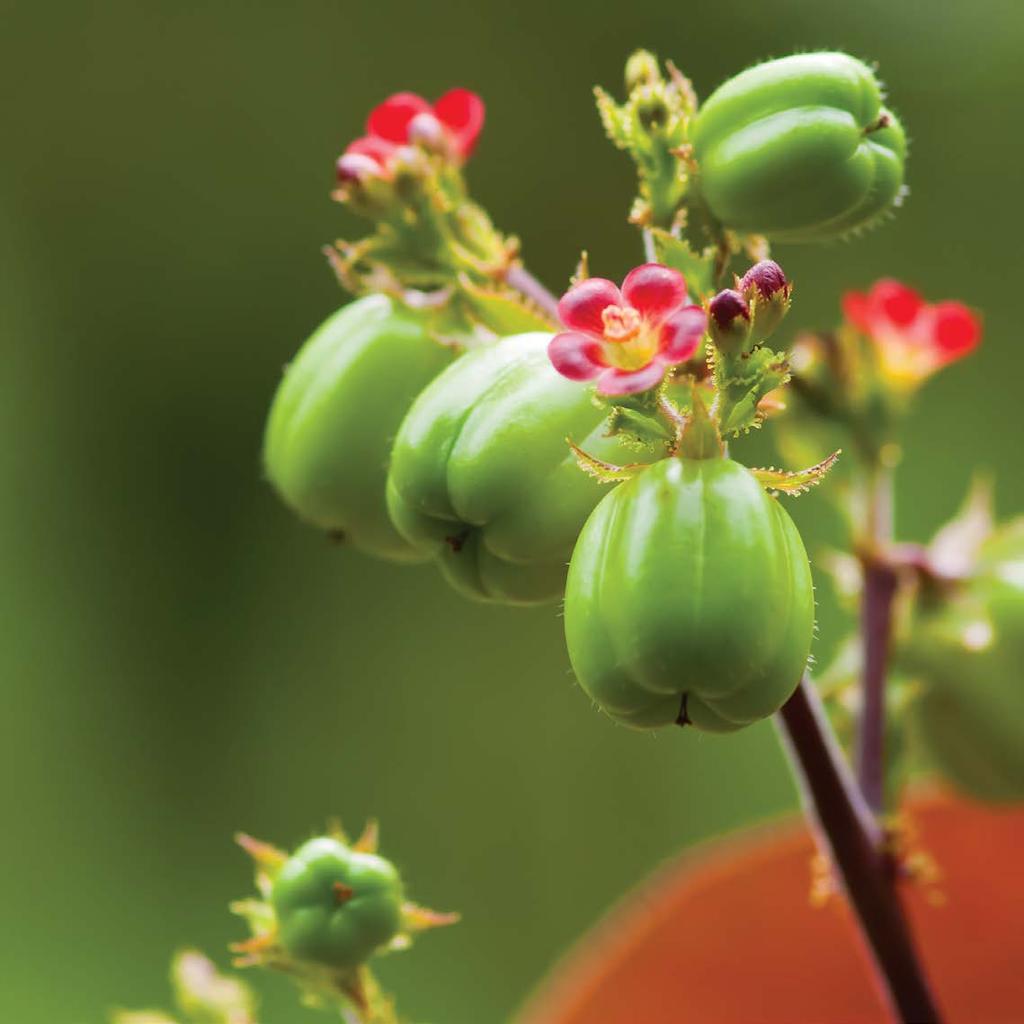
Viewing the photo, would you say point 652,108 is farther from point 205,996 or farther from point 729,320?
point 205,996

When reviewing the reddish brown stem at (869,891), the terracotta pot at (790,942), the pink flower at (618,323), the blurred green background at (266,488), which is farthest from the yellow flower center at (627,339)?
the blurred green background at (266,488)

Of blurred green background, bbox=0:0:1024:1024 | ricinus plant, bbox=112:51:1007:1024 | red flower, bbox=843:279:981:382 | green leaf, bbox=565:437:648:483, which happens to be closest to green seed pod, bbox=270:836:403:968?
ricinus plant, bbox=112:51:1007:1024

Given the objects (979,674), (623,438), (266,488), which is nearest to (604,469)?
(623,438)

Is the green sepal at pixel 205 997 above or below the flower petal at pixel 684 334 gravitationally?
below

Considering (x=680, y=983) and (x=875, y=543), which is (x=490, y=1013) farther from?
(x=875, y=543)

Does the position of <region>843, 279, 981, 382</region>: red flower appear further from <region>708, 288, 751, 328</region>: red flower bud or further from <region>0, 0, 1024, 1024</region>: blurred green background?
<region>0, 0, 1024, 1024</region>: blurred green background

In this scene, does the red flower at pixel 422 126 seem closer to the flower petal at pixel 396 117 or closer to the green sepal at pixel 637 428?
the flower petal at pixel 396 117

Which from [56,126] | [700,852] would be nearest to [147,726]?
[56,126]
